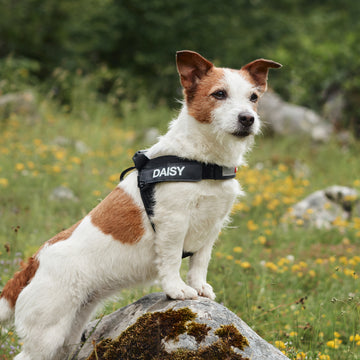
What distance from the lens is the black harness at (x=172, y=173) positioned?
2.70 metres

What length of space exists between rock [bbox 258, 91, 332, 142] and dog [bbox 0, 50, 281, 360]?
24.7ft

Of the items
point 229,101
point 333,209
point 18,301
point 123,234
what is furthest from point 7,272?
point 333,209

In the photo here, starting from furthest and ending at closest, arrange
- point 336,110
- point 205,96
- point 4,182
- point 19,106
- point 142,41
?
point 142,41 → point 336,110 → point 19,106 → point 4,182 → point 205,96

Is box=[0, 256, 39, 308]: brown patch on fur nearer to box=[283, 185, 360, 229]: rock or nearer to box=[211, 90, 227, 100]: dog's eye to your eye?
box=[211, 90, 227, 100]: dog's eye

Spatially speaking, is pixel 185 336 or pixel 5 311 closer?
pixel 185 336

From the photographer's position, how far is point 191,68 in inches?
111

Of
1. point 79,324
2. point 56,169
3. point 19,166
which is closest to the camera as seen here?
point 79,324

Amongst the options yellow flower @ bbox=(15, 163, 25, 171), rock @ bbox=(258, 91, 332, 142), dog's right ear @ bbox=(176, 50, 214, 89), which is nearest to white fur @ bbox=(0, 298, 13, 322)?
dog's right ear @ bbox=(176, 50, 214, 89)

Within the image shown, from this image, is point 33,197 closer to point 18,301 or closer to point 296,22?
point 18,301

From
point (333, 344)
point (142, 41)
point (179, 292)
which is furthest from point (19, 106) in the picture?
point (333, 344)

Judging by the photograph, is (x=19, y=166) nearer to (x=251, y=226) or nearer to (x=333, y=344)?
(x=251, y=226)

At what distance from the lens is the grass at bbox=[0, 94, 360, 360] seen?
355cm

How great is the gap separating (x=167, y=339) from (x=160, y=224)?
0.67m

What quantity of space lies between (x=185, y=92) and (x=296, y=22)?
14171 mm
